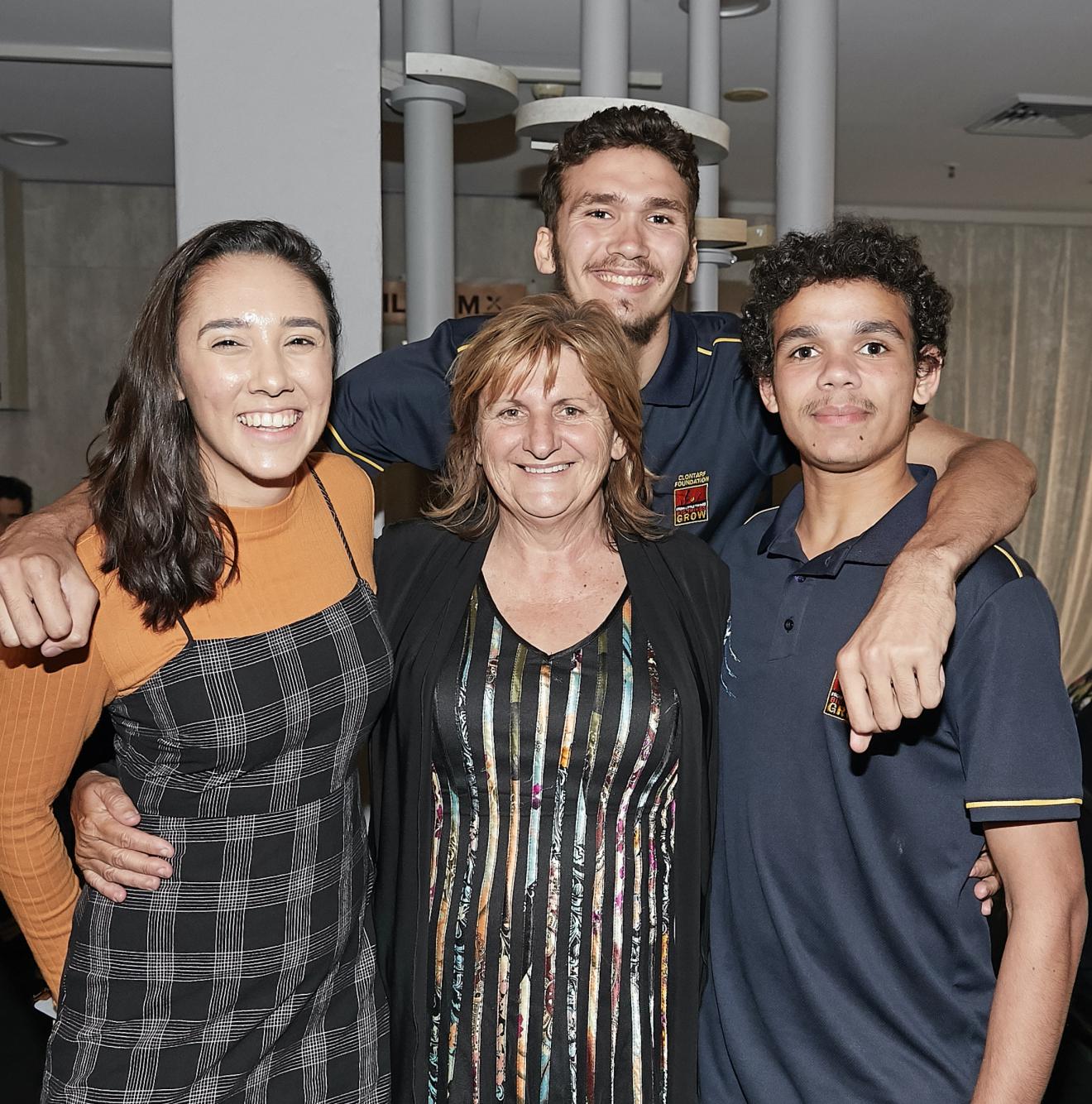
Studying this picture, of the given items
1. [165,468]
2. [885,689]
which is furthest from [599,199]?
[885,689]

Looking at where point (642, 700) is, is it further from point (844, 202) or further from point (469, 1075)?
point (844, 202)

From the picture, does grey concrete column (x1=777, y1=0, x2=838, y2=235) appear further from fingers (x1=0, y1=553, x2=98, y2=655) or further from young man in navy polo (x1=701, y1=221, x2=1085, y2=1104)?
fingers (x1=0, y1=553, x2=98, y2=655)

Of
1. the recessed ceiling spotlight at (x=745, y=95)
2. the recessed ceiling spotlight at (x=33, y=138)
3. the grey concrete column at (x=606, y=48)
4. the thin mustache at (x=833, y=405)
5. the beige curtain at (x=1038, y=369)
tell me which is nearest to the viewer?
the thin mustache at (x=833, y=405)

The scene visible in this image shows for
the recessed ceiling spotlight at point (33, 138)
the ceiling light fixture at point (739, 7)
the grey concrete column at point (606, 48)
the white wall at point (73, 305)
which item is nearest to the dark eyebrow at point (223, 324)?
the grey concrete column at point (606, 48)

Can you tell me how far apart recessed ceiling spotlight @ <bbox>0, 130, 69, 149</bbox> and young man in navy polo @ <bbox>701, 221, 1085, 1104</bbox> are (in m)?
5.65

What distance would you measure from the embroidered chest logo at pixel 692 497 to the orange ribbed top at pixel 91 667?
591 mm

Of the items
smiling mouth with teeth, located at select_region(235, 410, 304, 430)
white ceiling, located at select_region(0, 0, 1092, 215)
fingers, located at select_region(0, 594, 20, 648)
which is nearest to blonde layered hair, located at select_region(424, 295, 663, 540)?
smiling mouth with teeth, located at select_region(235, 410, 304, 430)

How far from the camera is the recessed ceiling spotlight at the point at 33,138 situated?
6.02 meters

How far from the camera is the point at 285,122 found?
2.08m

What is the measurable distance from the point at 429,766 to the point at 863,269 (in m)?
0.92

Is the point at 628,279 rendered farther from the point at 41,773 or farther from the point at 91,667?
the point at 41,773

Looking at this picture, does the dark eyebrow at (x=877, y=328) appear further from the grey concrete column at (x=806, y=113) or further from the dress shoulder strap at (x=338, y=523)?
the grey concrete column at (x=806, y=113)

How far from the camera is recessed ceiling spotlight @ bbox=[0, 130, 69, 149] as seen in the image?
6023 mm

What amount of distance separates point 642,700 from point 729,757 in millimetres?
142
